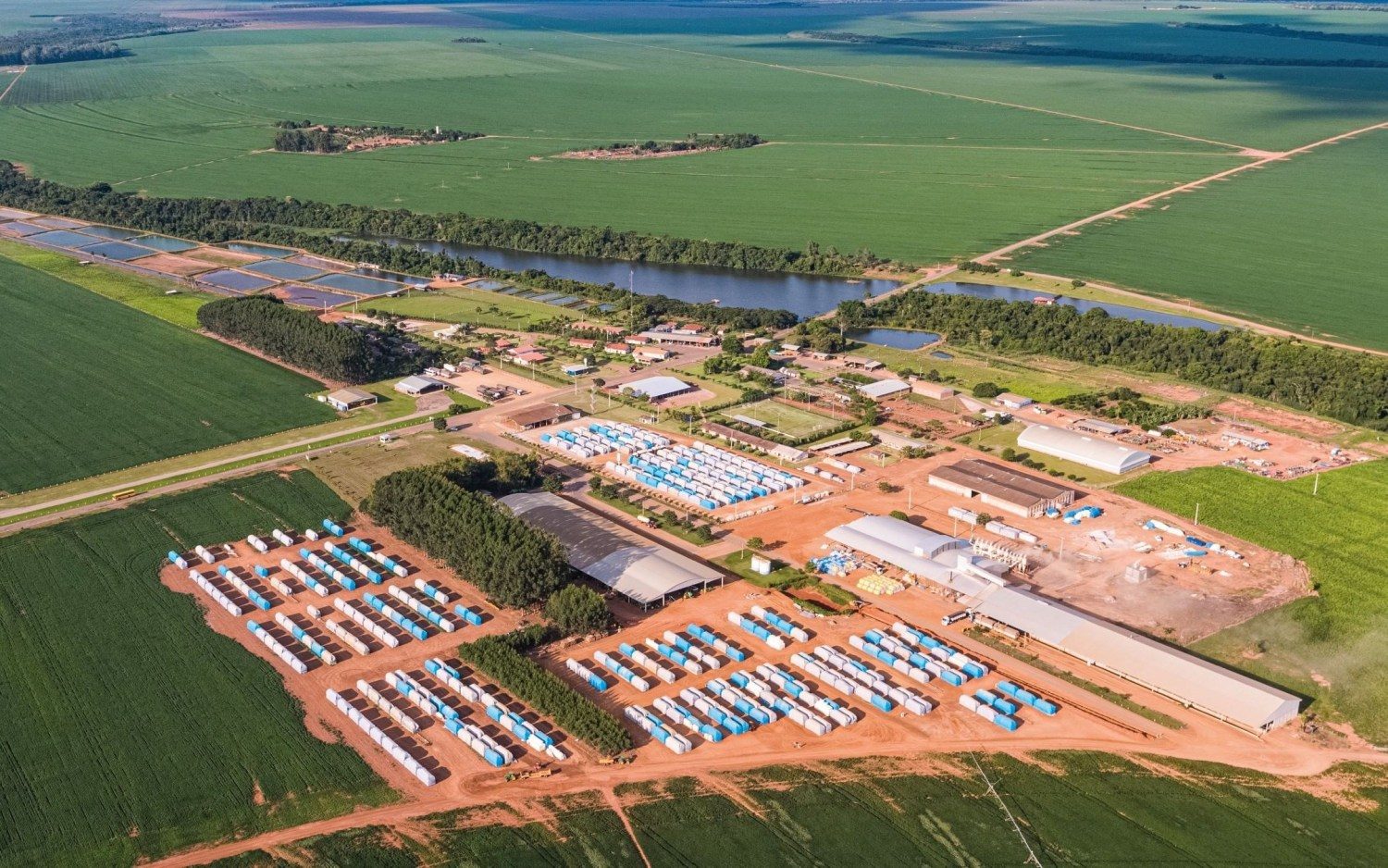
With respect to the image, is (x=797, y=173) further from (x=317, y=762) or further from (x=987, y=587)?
(x=317, y=762)

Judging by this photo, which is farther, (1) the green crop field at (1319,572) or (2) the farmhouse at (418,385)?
(2) the farmhouse at (418,385)

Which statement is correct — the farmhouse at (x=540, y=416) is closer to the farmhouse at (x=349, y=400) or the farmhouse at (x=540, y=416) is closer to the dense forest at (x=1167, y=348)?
the farmhouse at (x=349, y=400)

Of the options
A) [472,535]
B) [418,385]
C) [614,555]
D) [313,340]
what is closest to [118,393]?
[313,340]

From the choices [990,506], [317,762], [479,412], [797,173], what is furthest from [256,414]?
[797,173]

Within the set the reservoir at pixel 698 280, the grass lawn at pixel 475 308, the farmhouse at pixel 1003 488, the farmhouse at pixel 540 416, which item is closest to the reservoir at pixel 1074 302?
the reservoir at pixel 698 280

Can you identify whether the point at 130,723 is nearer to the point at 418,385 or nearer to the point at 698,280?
the point at 418,385

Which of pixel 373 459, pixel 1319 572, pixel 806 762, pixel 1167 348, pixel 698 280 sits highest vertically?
pixel 1167 348

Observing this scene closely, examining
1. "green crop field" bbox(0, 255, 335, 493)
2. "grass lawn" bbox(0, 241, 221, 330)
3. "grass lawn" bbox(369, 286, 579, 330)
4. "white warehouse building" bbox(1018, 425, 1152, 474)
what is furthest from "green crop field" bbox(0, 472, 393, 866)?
"white warehouse building" bbox(1018, 425, 1152, 474)
